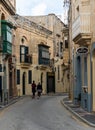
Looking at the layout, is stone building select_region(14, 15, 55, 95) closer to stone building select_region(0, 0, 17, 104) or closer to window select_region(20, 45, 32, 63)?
window select_region(20, 45, 32, 63)

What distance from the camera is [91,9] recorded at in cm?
2406

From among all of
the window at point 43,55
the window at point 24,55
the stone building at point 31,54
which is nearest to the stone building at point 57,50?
the stone building at point 31,54

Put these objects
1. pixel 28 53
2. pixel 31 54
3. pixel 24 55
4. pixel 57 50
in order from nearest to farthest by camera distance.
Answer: pixel 24 55
pixel 28 53
pixel 31 54
pixel 57 50

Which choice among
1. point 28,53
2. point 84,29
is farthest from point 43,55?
point 84,29

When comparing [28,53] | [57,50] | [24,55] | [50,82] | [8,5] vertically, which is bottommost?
[50,82]

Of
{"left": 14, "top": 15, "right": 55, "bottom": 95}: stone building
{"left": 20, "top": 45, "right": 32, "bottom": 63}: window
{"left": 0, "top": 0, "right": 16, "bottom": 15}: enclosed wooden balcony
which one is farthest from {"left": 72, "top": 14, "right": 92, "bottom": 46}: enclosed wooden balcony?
{"left": 20, "top": 45, "right": 32, "bottom": 63}: window

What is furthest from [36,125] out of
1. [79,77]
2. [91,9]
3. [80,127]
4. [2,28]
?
[2,28]

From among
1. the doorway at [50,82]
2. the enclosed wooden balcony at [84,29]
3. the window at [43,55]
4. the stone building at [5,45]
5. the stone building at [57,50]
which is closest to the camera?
the enclosed wooden balcony at [84,29]

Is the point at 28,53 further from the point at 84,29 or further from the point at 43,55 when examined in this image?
the point at 84,29

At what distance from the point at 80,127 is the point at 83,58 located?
10666 mm

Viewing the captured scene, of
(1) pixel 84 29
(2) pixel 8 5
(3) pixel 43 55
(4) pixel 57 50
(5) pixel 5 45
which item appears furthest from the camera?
(4) pixel 57 50

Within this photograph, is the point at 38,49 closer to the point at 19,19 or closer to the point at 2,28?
the point at 19,19

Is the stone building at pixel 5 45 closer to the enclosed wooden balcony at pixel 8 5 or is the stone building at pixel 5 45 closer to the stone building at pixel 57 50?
Result: the enclosed wooden balcony at pixel 8 5

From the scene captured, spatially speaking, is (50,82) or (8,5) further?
(50,82)
